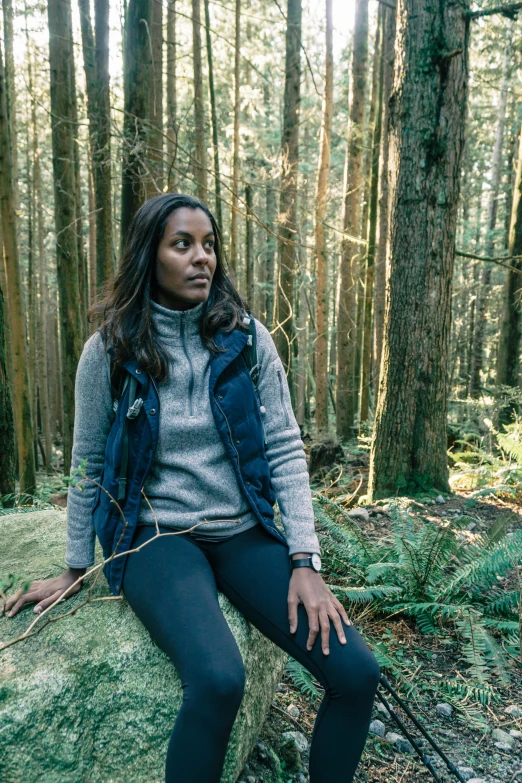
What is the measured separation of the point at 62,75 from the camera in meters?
7.56

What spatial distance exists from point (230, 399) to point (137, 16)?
4.70 meters

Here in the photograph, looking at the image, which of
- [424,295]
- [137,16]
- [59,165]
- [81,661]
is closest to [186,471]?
[81,661]

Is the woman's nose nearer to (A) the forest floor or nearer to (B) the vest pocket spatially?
(B) the vest pocket

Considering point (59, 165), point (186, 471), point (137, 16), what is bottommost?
point (186, 471)

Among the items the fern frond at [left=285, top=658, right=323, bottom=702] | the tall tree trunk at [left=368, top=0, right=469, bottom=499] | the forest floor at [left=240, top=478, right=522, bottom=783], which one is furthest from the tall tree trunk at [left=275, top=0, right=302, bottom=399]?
the fern frond at [left=285, top=658, right=323, bottom=702]

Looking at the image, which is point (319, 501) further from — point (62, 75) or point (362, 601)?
point (62, 75)

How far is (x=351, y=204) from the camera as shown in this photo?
505 inches

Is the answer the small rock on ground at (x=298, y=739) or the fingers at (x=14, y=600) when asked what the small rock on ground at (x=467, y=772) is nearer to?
the small rock on ground at (x=298, y=739)

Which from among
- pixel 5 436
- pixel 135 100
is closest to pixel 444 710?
pixel 5 436

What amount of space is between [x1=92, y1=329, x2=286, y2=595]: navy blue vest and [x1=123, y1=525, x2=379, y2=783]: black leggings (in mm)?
90

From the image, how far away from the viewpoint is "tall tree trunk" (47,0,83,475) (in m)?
7.65

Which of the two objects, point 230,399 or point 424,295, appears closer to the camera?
point 230,399

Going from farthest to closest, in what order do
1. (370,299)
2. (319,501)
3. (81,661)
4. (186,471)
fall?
(370,299), (319,501), (186,471), (81,661)

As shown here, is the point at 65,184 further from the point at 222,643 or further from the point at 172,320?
the point at 222,643
